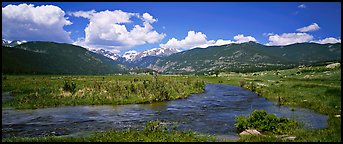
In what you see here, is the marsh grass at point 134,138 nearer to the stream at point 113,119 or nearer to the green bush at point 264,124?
the stream at point 113,119

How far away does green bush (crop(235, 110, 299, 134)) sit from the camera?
24359 millimetres

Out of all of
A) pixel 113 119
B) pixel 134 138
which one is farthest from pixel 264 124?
pixel 113 119

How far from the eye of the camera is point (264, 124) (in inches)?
978

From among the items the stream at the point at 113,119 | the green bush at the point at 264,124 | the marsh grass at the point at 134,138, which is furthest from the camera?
the stream at the point at 113,119

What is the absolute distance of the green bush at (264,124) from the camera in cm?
2436

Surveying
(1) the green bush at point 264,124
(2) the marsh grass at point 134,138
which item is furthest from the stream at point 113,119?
(2) the marsh grass at point 134,138

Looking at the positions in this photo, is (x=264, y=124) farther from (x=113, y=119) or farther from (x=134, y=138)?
(x=113, y=119)

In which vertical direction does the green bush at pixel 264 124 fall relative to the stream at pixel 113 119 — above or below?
above

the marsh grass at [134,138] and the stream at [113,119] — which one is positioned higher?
the marsh grass at [134,138]

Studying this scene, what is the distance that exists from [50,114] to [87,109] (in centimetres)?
535

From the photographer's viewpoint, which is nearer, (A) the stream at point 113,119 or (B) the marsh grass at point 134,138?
(B) the marsh grass at point 134,138

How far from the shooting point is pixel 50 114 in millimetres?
35031

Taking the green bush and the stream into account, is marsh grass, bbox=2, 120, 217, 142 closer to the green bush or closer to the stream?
the stream

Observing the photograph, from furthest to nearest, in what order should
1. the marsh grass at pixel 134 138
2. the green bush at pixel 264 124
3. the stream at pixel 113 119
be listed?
the stream at pixel 113 119, the green bush at pixel 264 124, the marsh grass at pixel 134 138
